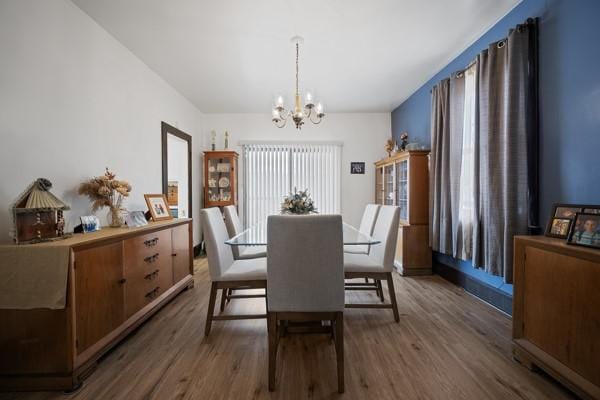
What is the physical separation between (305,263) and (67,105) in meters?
2.16

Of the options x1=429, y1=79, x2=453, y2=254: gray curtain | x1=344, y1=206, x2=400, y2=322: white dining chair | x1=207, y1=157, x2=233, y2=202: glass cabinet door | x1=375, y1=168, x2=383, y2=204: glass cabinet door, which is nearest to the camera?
x1=344, y1=206, x2=400, y2=322: white dining chair

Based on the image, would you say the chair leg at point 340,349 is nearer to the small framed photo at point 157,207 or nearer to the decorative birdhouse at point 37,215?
the decorative birdhouse at point 37,215

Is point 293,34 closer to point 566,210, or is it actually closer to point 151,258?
point 151,258

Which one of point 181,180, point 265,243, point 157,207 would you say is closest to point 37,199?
point 157,207

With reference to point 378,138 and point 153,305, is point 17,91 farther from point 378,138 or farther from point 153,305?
point 378,138

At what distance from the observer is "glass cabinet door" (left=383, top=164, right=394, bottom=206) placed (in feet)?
13.5

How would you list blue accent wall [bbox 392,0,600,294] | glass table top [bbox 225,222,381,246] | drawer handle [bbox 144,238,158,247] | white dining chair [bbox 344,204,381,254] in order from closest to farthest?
blue accent wall [bbox 392,0,600,294]
glass table top [bbox 225,222,381,246]
drawer handle [bbox 144,238,158,247]
white dining chair [bbox 344,204,381,254]

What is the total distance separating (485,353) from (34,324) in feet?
9.00

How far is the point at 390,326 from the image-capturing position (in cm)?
216

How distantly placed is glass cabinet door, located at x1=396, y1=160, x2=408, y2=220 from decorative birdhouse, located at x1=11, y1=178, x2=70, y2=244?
358 cm

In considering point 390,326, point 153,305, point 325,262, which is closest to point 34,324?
point 153,305

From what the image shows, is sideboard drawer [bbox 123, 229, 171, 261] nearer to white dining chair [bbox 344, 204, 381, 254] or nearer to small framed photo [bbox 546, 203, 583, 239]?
white dining chair [bbox 344, 204, 381, 254]

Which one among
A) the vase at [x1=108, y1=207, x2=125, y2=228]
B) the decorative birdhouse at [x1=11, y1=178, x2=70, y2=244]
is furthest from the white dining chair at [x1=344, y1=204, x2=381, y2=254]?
the decorative birdhouse at [x1=11, y1=178, x2=70, y2=244]

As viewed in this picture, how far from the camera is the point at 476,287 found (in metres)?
2.73
